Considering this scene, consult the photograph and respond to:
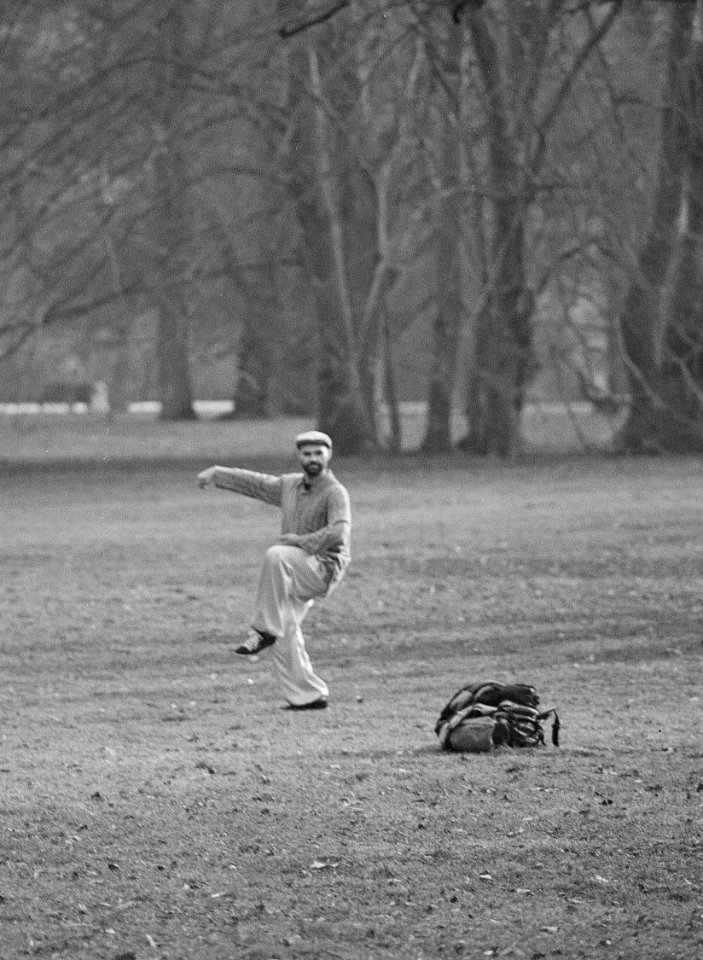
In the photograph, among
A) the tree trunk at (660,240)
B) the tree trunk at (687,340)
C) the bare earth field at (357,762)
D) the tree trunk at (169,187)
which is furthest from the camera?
the tree trunk at (169,187)

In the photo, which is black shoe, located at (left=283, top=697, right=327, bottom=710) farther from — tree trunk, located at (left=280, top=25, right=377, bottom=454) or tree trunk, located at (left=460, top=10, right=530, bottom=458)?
tree trunk, located at (left=280, top=25, right=377, bottom=454)

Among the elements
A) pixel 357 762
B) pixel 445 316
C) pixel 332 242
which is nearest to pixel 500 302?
pixel 332 242

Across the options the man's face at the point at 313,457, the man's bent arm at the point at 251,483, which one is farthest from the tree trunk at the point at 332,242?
the man's face at the point at 313,457

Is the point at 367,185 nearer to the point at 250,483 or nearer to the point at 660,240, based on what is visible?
the point at 660,240

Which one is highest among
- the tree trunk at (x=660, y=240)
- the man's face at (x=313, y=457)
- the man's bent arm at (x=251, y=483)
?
the tree trunk at (x=660, y=240)

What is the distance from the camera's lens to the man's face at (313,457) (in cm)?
1090

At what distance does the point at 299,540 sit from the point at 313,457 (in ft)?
1.55

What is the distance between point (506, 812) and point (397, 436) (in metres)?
27.0

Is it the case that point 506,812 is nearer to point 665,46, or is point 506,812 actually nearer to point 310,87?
point 310,87

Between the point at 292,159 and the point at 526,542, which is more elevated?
the point at 292,159

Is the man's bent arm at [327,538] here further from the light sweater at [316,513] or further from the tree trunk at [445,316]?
the tree trunk at [445,316]

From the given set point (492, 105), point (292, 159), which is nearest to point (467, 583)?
point (492, 105)

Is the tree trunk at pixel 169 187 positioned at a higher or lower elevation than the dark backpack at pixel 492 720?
higher

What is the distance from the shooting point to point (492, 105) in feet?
102
